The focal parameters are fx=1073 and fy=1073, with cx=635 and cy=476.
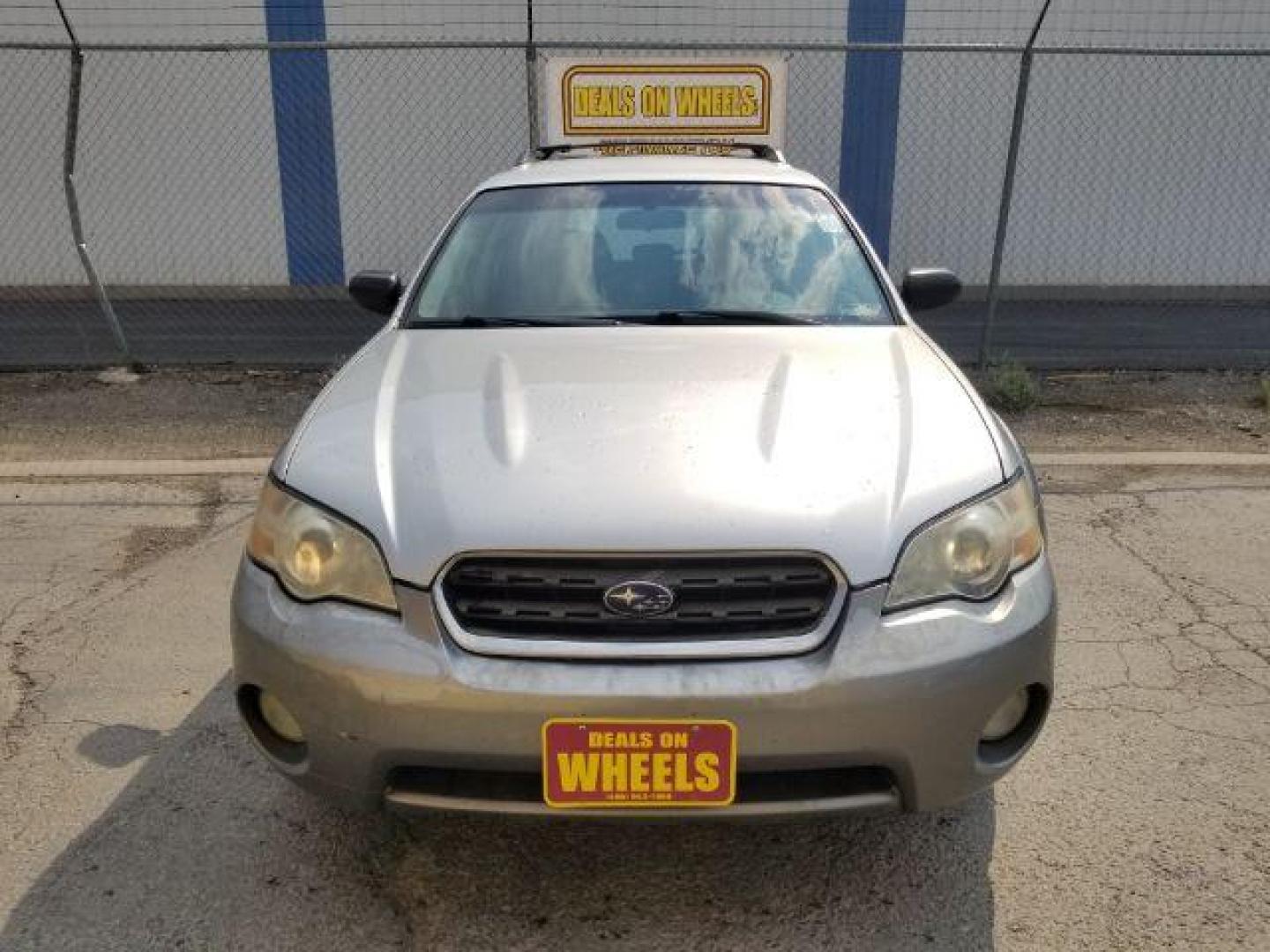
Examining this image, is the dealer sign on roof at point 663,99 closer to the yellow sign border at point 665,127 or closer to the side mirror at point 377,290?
the yellow sign border at point 665,127

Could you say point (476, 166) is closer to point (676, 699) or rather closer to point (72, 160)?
point (72, 160)

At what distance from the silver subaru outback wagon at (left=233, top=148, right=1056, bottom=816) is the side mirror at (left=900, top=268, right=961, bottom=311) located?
134 centimetres

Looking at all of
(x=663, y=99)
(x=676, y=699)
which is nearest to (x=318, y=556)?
(x=676, y=699)

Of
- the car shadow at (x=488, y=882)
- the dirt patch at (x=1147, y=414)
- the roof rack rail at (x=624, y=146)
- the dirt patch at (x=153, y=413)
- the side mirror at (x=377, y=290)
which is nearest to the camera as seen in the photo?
the car shadow at (x=488, y=882)

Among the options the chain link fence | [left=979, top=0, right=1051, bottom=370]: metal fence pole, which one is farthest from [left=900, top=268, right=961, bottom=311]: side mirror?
the chain link fence

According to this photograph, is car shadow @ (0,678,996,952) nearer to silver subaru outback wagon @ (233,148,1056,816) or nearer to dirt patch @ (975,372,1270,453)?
silver subaru outback wagon @ (233,148,1056,816)

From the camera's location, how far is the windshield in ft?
10.7

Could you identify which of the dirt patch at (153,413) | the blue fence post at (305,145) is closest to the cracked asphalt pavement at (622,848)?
the dirt patch at (153,413)

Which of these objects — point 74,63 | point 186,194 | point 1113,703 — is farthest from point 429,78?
point 1113,703

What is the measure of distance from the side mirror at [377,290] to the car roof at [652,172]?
483mm

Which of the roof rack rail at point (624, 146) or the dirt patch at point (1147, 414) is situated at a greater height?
the roof rack rail at point (624, 146)

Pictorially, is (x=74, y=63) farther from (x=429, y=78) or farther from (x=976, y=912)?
(x=976, y=912)

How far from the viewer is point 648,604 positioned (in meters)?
2.04

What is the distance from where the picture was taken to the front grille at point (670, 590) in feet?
6.73
